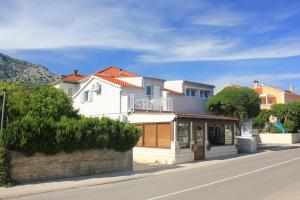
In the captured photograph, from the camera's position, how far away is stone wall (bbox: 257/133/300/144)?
5147 cm

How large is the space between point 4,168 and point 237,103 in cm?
2820

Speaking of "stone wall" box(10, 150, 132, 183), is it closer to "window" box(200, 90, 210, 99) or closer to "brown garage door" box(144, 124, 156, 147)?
"brown garage door" box(144, 124, 156, 147)

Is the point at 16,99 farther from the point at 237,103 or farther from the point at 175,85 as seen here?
the point at 237,103

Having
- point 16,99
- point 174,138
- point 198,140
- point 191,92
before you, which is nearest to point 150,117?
point 174,138

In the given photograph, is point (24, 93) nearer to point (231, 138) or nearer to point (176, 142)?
point (176, 142)

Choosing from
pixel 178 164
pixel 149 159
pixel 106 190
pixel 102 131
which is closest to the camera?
pixel 106 190

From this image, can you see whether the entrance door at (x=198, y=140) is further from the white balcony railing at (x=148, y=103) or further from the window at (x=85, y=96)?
the window at (x=85, y=96)

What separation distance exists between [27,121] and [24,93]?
5.56 metres

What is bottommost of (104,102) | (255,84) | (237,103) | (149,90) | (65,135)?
(65,135)

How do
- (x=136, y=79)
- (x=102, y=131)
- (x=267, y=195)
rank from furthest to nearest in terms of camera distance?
(x=136, y=79) < (x=102, y=131) < (x=267, y=195)

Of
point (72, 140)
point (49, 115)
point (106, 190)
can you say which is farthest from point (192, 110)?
point (106, 190)

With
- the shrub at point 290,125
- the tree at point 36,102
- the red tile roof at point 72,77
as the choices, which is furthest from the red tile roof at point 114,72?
the tree at point 36,102

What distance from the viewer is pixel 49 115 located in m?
22.0

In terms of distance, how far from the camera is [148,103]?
34.1 meters
